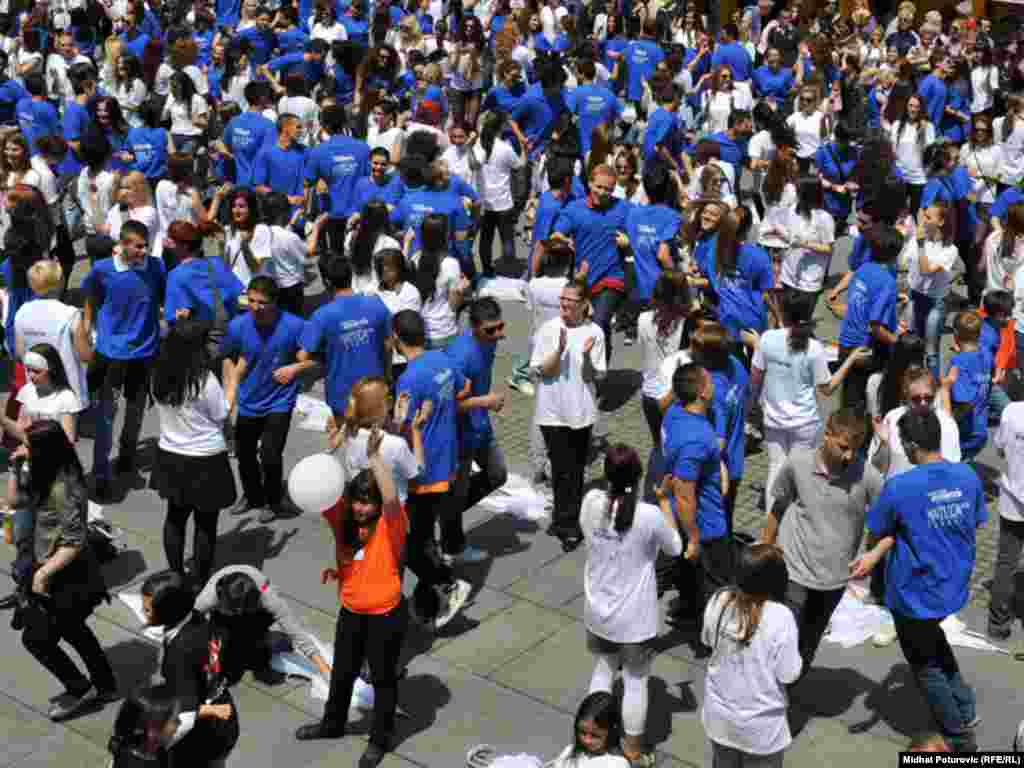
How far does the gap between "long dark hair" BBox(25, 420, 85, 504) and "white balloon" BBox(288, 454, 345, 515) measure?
145 centimetres

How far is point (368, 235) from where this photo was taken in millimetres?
11133

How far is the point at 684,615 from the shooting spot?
877cm

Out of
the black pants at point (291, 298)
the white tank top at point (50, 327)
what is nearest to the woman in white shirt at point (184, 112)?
the black pants at point (291, 298)

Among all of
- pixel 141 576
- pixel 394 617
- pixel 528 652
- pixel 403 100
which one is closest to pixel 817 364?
pixel 528 652

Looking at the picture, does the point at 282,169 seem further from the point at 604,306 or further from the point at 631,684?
the point at 631,684

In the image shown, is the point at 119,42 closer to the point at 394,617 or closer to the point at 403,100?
the point at 403,100

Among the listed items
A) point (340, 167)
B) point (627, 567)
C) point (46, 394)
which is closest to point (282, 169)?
point (340, 167)

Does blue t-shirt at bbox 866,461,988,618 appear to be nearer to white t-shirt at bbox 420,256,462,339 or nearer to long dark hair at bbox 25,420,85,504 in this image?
long dark hair at bbox 25,420,85,504

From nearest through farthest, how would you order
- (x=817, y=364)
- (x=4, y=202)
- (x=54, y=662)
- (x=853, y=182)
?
(x=54, y=662), (x=817, y=364), (x=4, y=202), (x=853, y=182)

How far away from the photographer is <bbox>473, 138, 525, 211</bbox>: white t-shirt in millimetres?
14688

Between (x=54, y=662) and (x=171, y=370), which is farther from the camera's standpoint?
(x=171, y=370)

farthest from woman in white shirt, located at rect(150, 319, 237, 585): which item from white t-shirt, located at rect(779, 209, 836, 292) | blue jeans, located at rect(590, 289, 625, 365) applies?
white t-shirt, located at rect(779, 209, 836, 292)

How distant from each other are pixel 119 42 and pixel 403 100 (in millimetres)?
3785

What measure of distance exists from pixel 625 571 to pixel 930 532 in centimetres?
147
